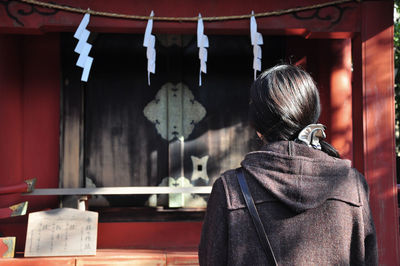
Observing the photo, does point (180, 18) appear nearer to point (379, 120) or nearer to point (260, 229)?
point (379, 120)

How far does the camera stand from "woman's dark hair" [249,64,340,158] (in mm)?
1135

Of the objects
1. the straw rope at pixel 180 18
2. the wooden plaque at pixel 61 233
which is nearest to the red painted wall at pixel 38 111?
the wooden plaque at pixel 61 233

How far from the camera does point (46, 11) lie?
3252 mm

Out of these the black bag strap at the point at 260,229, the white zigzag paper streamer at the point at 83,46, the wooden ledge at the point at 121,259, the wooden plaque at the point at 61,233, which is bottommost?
the wooden ledge at the point at 121,259

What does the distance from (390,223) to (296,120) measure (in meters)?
2.58

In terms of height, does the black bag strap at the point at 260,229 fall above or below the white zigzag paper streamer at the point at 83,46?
below

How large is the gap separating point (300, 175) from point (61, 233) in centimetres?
285

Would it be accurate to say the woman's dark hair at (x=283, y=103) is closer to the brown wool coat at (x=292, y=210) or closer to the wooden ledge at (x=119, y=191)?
the brown wool coat at (x=292, y=210)

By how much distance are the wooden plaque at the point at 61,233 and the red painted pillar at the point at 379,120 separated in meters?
2.40

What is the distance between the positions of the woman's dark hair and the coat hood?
44 mm

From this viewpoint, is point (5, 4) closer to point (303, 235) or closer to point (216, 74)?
point (216, 74)

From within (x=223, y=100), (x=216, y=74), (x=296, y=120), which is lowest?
(x=296, y=120)

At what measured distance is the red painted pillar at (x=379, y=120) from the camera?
3250mm

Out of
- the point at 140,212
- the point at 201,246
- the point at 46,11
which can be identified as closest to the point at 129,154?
the point at 140,212
